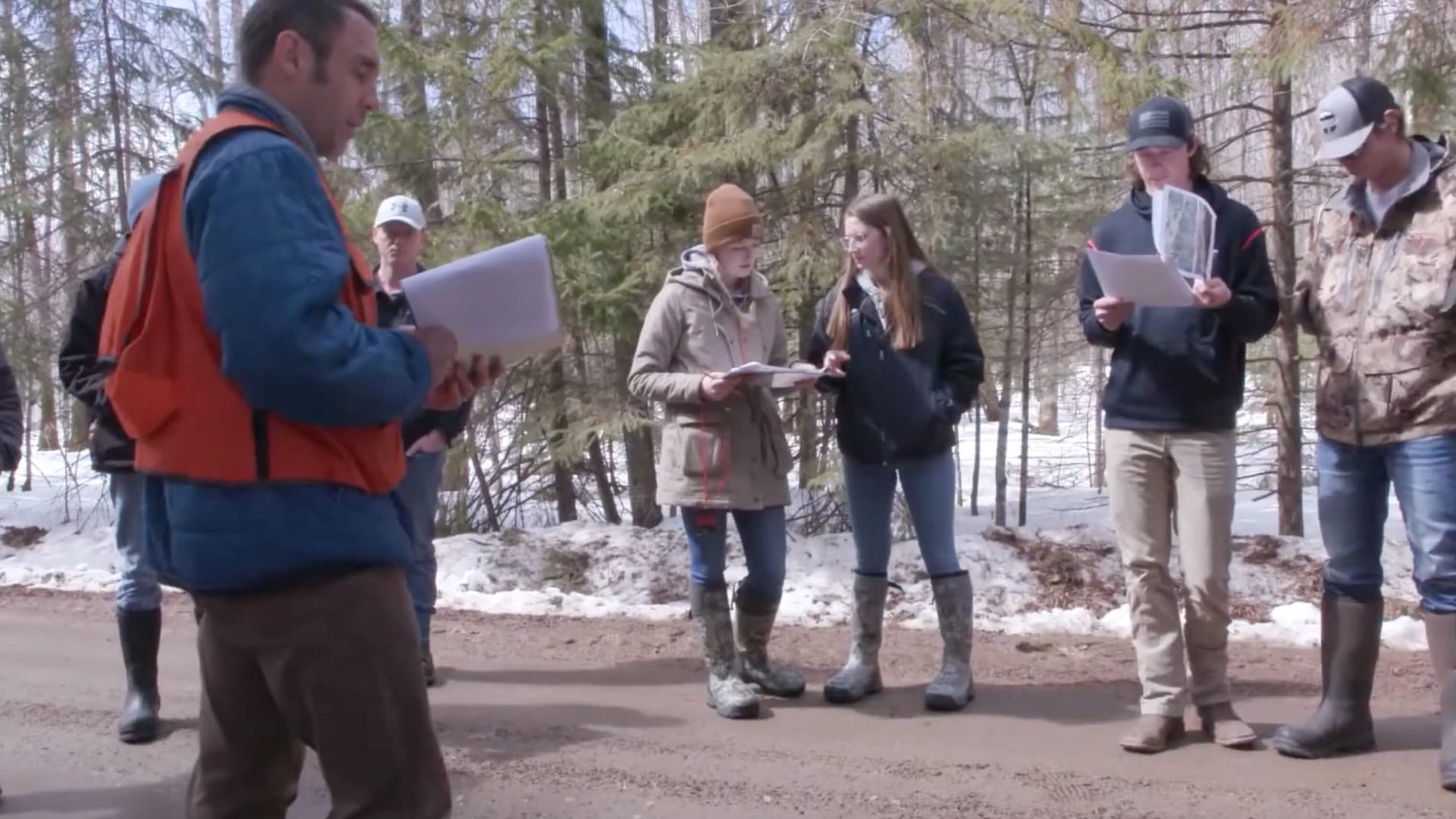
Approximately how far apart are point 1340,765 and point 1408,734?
49cm

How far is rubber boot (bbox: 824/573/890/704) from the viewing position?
18.6 ft

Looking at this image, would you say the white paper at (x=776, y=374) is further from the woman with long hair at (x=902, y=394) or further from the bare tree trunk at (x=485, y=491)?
the bare tree trunk at (x=485, y=491)

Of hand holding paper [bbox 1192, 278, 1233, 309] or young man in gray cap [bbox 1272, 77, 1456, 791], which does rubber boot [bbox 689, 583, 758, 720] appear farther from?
hand holding paper [bbox 1192, 278, 1233, 309]

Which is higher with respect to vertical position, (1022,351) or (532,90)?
(532,90)

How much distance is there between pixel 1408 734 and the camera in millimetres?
4902

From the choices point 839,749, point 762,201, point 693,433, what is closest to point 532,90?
point 762,201

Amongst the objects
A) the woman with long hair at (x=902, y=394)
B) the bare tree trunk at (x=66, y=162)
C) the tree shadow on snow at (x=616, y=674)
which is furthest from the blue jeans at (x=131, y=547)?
the bare tree trunk at (x=66, y=162)

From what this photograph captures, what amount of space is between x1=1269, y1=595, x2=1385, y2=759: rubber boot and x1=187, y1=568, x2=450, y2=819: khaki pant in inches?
130

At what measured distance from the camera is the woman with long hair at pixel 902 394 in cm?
543

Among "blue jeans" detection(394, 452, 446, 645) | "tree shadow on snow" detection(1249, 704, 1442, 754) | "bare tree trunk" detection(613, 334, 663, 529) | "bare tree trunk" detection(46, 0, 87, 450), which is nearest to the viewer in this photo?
"tree shadow on snow" detection(1249, 704, 1442, 754)

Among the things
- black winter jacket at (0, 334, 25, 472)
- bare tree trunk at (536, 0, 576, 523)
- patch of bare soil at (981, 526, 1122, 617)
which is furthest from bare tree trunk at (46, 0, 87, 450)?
patch of bare soil at (981, 526, 1122, 617)

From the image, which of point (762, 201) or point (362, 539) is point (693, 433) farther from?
point (762, 201)

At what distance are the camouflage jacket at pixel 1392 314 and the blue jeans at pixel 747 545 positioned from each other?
2.12 metres

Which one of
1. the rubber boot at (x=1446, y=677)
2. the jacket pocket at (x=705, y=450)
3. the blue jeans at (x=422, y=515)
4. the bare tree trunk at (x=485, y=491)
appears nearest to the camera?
the rubber boot at (x=1446, y=677)
